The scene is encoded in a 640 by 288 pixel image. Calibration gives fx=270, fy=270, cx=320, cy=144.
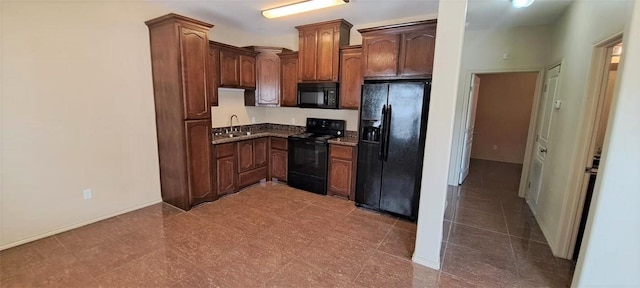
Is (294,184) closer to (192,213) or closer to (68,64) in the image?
(192,213)

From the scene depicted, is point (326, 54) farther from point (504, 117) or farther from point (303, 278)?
point (504, 117)

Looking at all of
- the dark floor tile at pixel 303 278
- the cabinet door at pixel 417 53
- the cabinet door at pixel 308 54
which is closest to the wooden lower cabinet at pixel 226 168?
the cabinet door at pixel 308 54

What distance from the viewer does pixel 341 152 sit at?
13.1 feet

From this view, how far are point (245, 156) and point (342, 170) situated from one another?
159 cm

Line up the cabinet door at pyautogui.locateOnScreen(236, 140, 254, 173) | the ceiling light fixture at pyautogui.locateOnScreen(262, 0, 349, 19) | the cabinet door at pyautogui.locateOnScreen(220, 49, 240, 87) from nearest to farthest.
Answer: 1. the ceiling light fixture at pyautogui.locateOnScreen(262, 0, 349, 19)
2. the cabinet door at pyautogui.locateOnScreen(220, 49, 240, 87)
3. the cabinet door at pyautogui.locateOnScreen(236, 140, 254, 173)

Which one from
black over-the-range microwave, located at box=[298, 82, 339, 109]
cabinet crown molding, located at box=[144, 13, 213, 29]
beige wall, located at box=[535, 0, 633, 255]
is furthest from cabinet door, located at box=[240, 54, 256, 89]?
beige wall, located at box=[535, 0, 633, 255]

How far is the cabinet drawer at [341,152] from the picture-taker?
395cm

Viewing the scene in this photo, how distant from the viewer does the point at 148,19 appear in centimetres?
342

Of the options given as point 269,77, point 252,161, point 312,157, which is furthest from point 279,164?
point 269,77

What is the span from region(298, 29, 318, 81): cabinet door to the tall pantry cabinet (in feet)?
4.65

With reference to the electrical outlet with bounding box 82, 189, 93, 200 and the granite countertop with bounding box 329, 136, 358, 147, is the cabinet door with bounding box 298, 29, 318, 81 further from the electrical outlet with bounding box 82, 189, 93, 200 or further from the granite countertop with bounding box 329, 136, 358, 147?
the electrical outlet with bounding box 82, 189, 93, 200

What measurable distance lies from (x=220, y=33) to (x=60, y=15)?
2017mm

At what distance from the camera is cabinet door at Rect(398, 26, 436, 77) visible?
3248 mm

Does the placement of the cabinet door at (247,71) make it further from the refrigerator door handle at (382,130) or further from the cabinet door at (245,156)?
the refrigerator door handle at (382,130)
